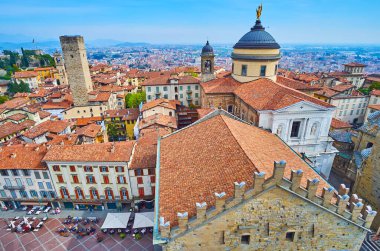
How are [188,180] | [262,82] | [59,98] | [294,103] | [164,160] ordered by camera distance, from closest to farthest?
1. [188,180]
2. [164,160]
3. [294,103]
4. [262,82]
5. [59,98]

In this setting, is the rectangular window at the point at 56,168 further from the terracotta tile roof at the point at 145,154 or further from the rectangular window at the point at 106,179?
the terracotta tile roof at the point at 145,154

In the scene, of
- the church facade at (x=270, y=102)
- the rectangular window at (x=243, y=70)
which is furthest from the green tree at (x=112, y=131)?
the rectangular window at (x=243, y=70)

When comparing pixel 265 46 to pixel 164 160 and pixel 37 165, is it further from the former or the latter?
pixel 37 165

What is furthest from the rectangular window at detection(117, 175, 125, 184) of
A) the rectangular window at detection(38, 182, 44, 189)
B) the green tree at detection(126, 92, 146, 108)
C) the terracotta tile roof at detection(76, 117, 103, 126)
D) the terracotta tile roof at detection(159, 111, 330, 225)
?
the green tree at detection(126, 92, 146, 108)

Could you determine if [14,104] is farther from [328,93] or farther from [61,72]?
[328,93]

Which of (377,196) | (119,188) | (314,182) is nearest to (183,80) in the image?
(119,188)

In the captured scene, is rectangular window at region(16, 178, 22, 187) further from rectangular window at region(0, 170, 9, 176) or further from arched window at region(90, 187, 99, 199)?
arched window at region(90, 187, 99, 199)
